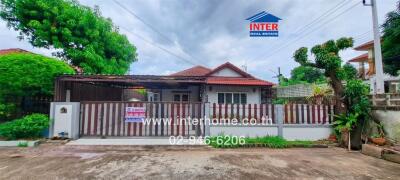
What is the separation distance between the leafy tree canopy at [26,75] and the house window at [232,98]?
880 centimetres

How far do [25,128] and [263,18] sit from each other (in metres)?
11.0

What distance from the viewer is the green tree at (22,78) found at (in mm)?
7047

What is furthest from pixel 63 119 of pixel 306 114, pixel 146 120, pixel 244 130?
pixel 306 114

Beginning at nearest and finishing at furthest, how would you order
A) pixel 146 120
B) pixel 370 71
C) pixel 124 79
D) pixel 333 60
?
pixel 333 60
pixel 146 120
pixel 124 79
pixel 370 71

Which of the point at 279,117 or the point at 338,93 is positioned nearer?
the point at 338,93

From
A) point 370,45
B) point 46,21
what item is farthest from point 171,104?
point 370,45

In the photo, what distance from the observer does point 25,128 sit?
644 centimetres

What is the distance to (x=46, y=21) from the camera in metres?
11.1

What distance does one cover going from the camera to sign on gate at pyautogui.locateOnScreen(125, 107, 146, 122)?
7.16 metres

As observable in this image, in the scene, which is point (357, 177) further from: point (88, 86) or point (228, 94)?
point (88, 86)

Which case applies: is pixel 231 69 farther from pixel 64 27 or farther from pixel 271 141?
pixel 64 27

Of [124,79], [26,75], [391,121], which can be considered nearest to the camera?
[391,121]

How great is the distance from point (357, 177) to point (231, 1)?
887 centimetres

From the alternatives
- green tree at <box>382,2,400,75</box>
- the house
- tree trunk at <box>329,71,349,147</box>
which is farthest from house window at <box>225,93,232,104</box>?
green tree at <box>382,2,400,75</box>
